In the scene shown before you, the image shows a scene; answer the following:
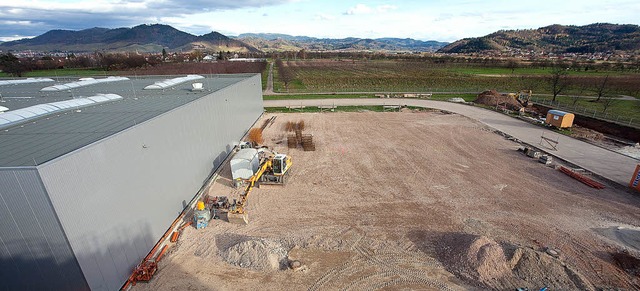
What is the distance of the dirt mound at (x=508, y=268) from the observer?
10.3m

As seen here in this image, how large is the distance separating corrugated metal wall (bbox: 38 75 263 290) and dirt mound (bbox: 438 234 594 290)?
1208 centimetres

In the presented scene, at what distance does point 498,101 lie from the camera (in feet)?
130

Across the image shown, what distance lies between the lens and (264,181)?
58.0 feet

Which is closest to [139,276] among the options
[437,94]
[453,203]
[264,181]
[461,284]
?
[264,181]

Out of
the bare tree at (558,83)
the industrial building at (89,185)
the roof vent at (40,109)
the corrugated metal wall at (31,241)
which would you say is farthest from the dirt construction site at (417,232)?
the bare tree at (558,83)

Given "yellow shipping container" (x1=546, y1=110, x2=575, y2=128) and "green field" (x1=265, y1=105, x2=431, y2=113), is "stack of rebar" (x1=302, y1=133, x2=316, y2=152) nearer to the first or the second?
"green field" (x1=265, y1=105, x2=431, y2=113)

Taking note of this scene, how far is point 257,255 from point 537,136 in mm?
28791

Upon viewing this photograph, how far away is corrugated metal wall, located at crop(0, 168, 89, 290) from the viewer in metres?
7.50

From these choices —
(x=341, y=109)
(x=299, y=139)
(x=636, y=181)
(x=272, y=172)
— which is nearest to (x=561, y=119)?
(x=636, y=181)

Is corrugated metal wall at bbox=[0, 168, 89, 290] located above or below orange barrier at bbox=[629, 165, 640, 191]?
above

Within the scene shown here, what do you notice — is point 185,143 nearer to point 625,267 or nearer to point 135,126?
point 135,126

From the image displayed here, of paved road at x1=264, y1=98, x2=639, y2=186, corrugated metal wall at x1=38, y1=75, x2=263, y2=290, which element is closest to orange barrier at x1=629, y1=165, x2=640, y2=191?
paved road at x1=264, y1=98, x2=639, y2=186

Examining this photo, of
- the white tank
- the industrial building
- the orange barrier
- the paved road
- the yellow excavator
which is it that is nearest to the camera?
the industrial building

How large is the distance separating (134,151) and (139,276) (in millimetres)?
4584
